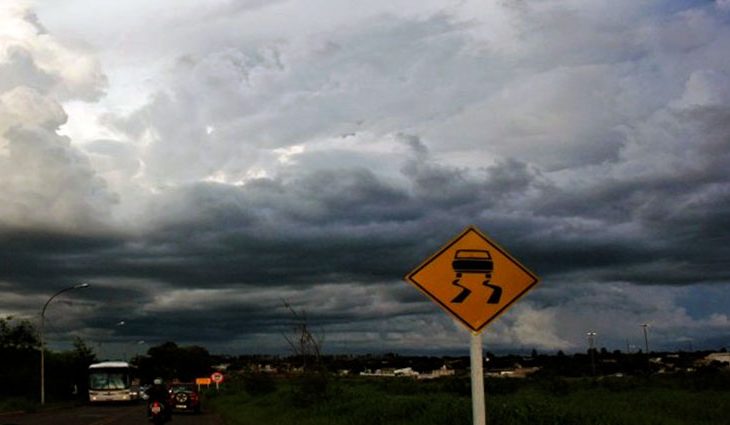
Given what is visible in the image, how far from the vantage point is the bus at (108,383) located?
58.4 meters

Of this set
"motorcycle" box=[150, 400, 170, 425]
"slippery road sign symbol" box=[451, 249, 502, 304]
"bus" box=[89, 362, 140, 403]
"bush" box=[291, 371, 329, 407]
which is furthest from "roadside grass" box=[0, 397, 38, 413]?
"slippery road sign symbol" box=[451, 249, 502, 304]

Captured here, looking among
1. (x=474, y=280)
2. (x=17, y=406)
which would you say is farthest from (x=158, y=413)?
(x=17, y=406)

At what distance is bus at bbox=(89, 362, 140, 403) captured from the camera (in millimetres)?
58375

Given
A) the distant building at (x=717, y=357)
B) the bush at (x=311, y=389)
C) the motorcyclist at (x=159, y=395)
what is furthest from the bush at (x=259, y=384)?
the distant building at (x=717, y=357)

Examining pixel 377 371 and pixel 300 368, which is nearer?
pixel 300 368

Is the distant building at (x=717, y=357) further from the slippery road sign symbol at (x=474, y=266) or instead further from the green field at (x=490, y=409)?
the slippery road sign symbol at (x=474, y=266)

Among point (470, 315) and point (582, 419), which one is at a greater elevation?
point (470, 315)

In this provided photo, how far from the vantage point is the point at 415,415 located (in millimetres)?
26656

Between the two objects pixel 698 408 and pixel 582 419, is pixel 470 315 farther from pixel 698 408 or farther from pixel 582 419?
pixel 698 408

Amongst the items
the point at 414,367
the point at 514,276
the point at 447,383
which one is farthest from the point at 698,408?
the point at 414,367

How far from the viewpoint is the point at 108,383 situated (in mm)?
58531

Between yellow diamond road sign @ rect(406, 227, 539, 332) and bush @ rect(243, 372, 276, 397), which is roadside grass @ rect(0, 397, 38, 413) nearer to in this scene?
bush @ rect(243, 372, 276, 397)

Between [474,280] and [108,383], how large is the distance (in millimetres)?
55822

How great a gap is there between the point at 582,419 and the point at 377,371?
510 feet
